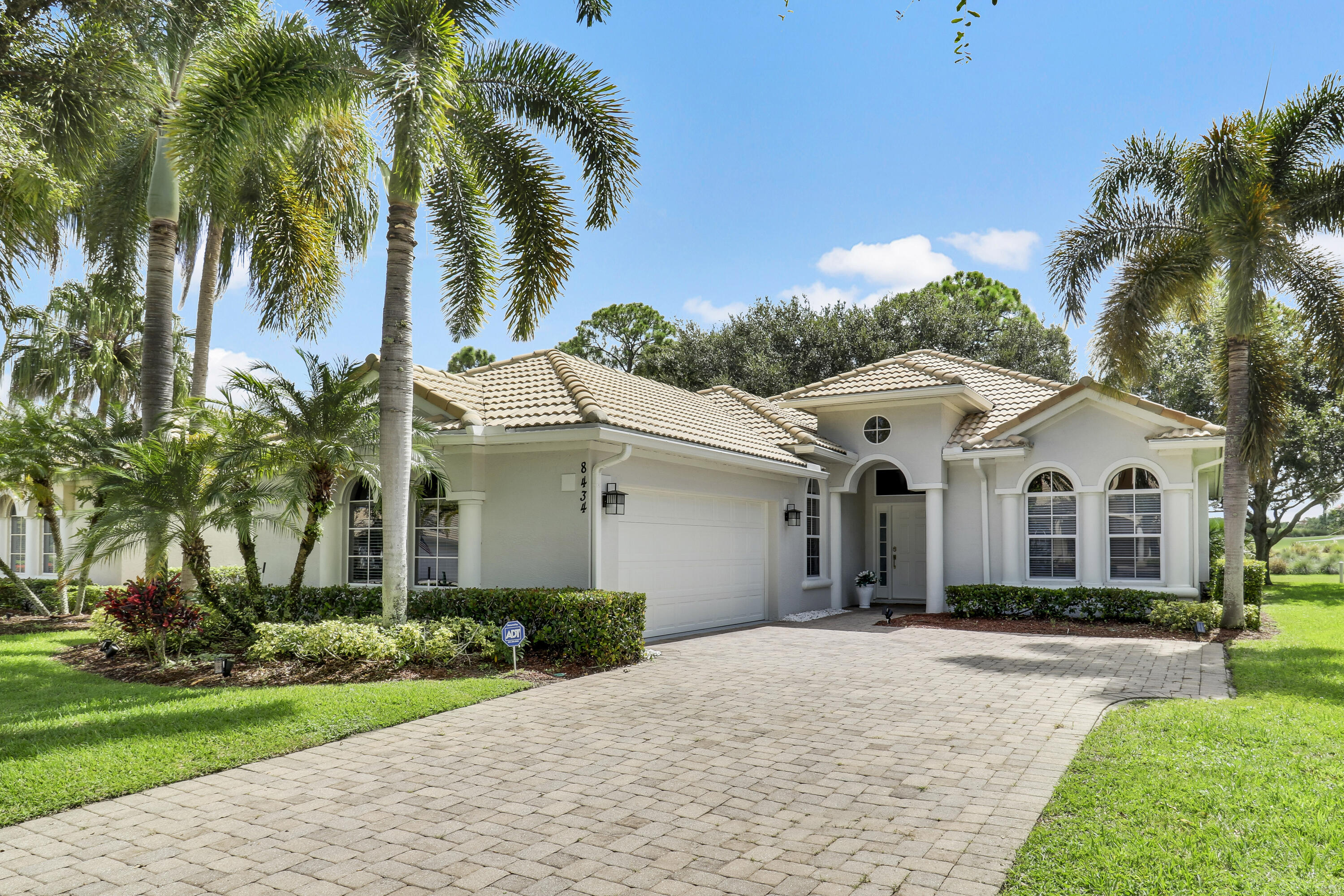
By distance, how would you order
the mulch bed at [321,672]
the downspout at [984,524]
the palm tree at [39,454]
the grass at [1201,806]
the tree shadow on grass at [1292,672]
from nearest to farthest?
the grass at [1201,806] → the tree shadow on grass at [1292,672] → the mulch bed at [321,672] → the palm tree at [39,454] → the downspout at [984,524]

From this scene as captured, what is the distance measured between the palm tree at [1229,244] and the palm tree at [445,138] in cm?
854

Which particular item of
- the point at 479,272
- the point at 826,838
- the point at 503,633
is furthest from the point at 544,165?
the point at 826,838

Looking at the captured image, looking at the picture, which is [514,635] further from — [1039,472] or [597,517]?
[1039,472]

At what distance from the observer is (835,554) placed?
18.2m

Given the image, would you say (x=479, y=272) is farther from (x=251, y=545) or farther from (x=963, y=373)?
(x=963, y=373)

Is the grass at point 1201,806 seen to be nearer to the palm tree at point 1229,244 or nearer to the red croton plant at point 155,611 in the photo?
the palm tree at point 1229,244

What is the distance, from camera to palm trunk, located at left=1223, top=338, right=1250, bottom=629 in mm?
13844

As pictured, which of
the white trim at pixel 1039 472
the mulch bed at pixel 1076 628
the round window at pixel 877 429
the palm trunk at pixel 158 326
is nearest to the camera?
the palm trunk at pixel 158 326

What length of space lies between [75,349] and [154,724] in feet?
61.4

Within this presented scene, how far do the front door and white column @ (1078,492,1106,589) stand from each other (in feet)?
12.5

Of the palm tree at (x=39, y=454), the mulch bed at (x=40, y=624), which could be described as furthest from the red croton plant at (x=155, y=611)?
the mulch bed at (x=40, y=624)

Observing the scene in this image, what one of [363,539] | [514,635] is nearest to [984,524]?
[514,635]

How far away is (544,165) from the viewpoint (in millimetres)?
12328

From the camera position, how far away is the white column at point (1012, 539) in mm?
16531
